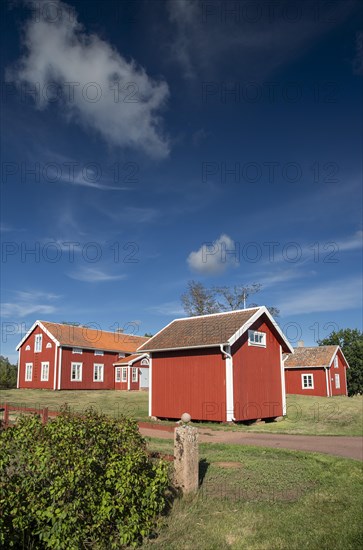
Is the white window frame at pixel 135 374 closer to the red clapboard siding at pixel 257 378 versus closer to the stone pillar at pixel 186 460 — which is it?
the red clapboard siding at pixel 257 378

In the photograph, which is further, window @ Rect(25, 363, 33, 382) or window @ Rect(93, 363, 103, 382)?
window @ Rect(93, 363, 103, 382)

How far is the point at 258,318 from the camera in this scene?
21.9m

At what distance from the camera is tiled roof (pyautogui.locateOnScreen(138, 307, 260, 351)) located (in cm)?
2030

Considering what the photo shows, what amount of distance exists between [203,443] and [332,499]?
640cm

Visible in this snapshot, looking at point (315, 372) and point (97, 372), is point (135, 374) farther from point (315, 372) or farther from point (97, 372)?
point (315, 372)

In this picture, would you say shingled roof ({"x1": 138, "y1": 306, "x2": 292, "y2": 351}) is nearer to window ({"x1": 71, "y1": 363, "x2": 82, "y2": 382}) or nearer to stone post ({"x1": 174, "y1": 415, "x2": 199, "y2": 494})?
stone post ({"x1": 174, "y1": 415, "x2": 199, "y2": 494})

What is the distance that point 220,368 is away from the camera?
64.8 ft

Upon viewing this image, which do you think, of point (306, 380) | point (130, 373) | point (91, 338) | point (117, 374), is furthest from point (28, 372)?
point (306, 380)

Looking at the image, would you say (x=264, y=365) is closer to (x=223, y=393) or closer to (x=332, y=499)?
(x=223, y=393)

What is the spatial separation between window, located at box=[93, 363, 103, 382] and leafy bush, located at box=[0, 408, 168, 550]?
118ft

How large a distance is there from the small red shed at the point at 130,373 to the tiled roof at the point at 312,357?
1438 cm

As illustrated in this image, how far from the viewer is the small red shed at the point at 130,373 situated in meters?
42.8

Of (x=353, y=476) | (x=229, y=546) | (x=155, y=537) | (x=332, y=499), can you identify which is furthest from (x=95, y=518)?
(x=353, y=476)

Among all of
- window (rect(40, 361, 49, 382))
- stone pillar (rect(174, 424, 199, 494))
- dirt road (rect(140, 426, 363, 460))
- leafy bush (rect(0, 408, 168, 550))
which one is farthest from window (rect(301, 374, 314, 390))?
leafy bush (rect(0, 408, 168, 550))
